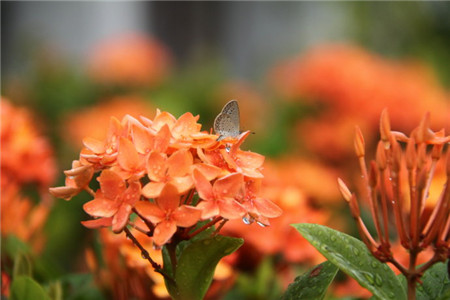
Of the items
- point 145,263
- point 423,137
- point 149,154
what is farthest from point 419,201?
point 145,263

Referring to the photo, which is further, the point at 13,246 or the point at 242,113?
the point at 242,113

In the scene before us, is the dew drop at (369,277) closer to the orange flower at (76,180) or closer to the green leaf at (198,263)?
the green leaf at (198,263)

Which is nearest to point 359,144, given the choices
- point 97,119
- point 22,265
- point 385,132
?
point 385,132

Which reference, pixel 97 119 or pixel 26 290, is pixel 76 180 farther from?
pixel 97 119

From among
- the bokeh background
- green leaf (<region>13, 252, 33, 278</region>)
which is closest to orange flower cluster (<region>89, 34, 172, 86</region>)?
the bokeh background

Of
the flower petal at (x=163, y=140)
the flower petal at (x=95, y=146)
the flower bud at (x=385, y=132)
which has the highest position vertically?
the flower bud at (x=385, y=132)

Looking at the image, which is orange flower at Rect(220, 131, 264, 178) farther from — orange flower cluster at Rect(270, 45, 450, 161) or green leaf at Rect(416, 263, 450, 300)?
orange flower cluster at Rect(270, 45, 450, 161)

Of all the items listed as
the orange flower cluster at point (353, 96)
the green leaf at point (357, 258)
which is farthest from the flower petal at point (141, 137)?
the orange flower cluster at point (353, 96)

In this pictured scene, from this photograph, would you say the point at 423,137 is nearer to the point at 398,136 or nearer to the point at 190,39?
the point at 398,136
